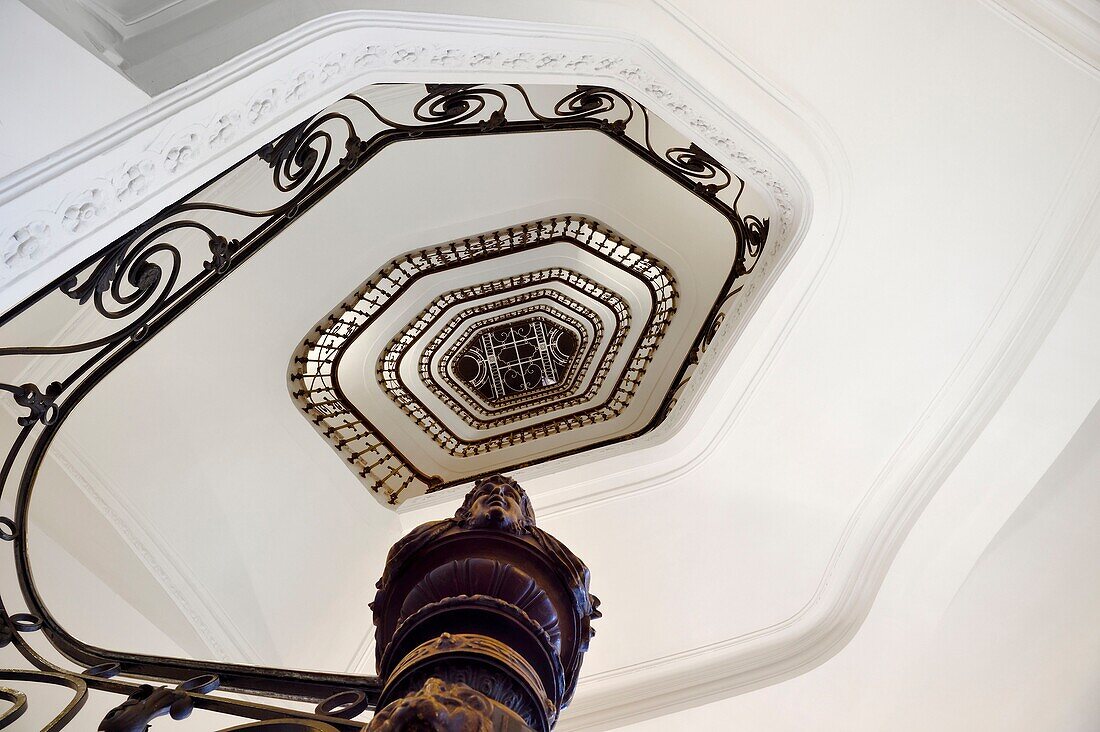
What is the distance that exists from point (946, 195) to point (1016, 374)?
3.35ft

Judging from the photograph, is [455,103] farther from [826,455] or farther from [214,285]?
[826,455]

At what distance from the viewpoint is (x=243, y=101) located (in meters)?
2.12

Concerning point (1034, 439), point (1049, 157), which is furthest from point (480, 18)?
point (1034, 439)

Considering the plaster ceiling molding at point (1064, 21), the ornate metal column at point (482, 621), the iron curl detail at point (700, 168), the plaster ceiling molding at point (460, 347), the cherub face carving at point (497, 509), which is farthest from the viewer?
the plaster ceiling molding at point (460, 347)

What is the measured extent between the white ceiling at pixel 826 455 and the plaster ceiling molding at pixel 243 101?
0.14 m

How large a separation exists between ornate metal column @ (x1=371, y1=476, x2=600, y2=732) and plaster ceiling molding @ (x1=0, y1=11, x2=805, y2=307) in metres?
1.29

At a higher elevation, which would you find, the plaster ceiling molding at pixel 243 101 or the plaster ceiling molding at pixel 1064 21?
the plaster ceiling molding at pixel 1064 21

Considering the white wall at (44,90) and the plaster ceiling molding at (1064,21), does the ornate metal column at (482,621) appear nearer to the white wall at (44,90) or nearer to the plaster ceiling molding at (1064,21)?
the white wall at (44,90)

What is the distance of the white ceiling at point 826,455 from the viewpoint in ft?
10.4

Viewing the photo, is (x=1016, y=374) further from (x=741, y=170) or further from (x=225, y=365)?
(x=225, y=365)

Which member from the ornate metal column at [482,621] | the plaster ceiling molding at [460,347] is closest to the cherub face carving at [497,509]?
the ornate metal column at [482,621]

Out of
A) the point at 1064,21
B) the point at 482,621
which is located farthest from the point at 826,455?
the point at 482,621

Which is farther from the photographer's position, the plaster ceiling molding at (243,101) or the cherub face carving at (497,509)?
the plaster ceiling molding at (243,101)

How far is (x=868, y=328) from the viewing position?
158 inches
